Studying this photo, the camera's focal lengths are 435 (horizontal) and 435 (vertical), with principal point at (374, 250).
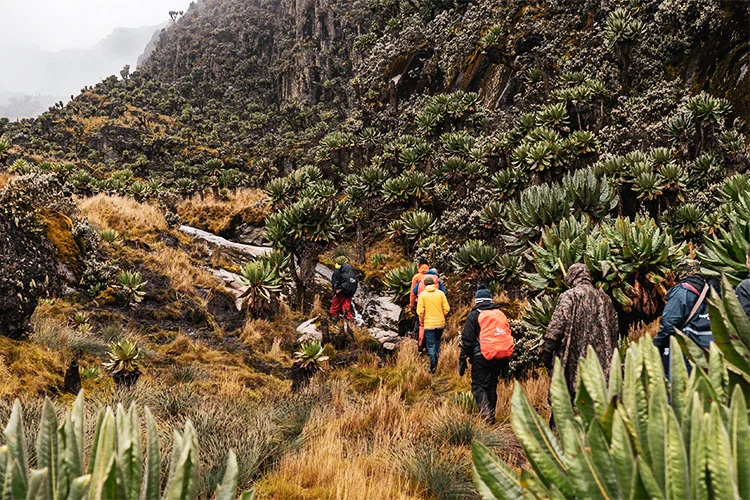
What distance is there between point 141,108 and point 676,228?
51.5 m

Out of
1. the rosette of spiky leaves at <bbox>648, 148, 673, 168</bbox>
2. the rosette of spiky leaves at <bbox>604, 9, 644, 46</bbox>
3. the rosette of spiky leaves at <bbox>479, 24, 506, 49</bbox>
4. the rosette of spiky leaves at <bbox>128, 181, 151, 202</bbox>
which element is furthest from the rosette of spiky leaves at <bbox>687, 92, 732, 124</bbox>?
the rosette of spiky leaves at <bbox>128, 181, 151, 202</bbox>

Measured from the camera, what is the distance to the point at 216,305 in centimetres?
1159

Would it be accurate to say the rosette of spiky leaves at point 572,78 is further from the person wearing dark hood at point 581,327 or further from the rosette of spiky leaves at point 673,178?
the person wearing dark hood at point 581,327

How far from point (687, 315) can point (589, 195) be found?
5757 millimetres

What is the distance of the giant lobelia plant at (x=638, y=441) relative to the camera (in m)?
0.88

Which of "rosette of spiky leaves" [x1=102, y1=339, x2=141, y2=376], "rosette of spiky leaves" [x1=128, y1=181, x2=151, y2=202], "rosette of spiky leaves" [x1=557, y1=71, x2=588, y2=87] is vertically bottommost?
"rosette of spiky leaves" [x1=102, y1=339, x2=141, y2=376]

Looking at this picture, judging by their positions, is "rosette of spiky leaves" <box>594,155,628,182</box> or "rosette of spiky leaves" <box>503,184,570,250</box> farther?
"rosette of spiky leaves" <box>594,155,628,182</box>

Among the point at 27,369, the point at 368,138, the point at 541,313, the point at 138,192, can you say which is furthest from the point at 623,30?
the point at 138,192

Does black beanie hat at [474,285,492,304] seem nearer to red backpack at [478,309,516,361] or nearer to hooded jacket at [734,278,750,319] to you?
red backpack at [478,309,516,361]

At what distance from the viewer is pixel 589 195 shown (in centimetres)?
873

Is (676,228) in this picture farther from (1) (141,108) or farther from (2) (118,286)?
(1) (141,108)

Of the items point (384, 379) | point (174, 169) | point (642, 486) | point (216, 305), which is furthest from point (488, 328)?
point (174, 169)

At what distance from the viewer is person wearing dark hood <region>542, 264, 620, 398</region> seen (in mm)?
4121

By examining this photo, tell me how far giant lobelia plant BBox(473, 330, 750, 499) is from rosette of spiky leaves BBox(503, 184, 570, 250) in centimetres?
745
